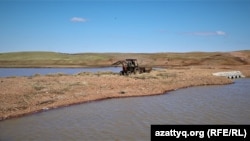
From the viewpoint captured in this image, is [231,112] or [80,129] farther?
[231,112]

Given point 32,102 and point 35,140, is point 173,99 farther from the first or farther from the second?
point 35,140

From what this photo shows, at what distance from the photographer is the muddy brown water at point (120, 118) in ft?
48.7

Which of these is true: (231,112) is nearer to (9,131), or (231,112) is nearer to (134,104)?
(134,104)

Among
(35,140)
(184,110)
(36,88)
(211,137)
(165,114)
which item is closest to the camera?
(211,137)

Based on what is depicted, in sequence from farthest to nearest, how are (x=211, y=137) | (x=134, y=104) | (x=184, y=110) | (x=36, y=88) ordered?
(x=36, y=88)
(x=134, y=104)
(x=184, y=110)
(x=211, y=137)

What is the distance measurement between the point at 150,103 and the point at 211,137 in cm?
1198

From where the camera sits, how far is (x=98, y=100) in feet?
81.1

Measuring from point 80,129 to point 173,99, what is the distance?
11748mm

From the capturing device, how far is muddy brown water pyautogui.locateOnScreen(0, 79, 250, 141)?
14.9 meters

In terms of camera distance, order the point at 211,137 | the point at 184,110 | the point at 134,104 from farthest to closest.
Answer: the point at 134,104, the point at 184,110, the point at 211,137

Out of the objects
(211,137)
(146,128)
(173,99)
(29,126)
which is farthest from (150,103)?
Answer: (211,137)

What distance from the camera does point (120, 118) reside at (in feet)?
59.9

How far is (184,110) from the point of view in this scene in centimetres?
2052

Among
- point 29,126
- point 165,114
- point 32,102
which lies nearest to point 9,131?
point 29,126
